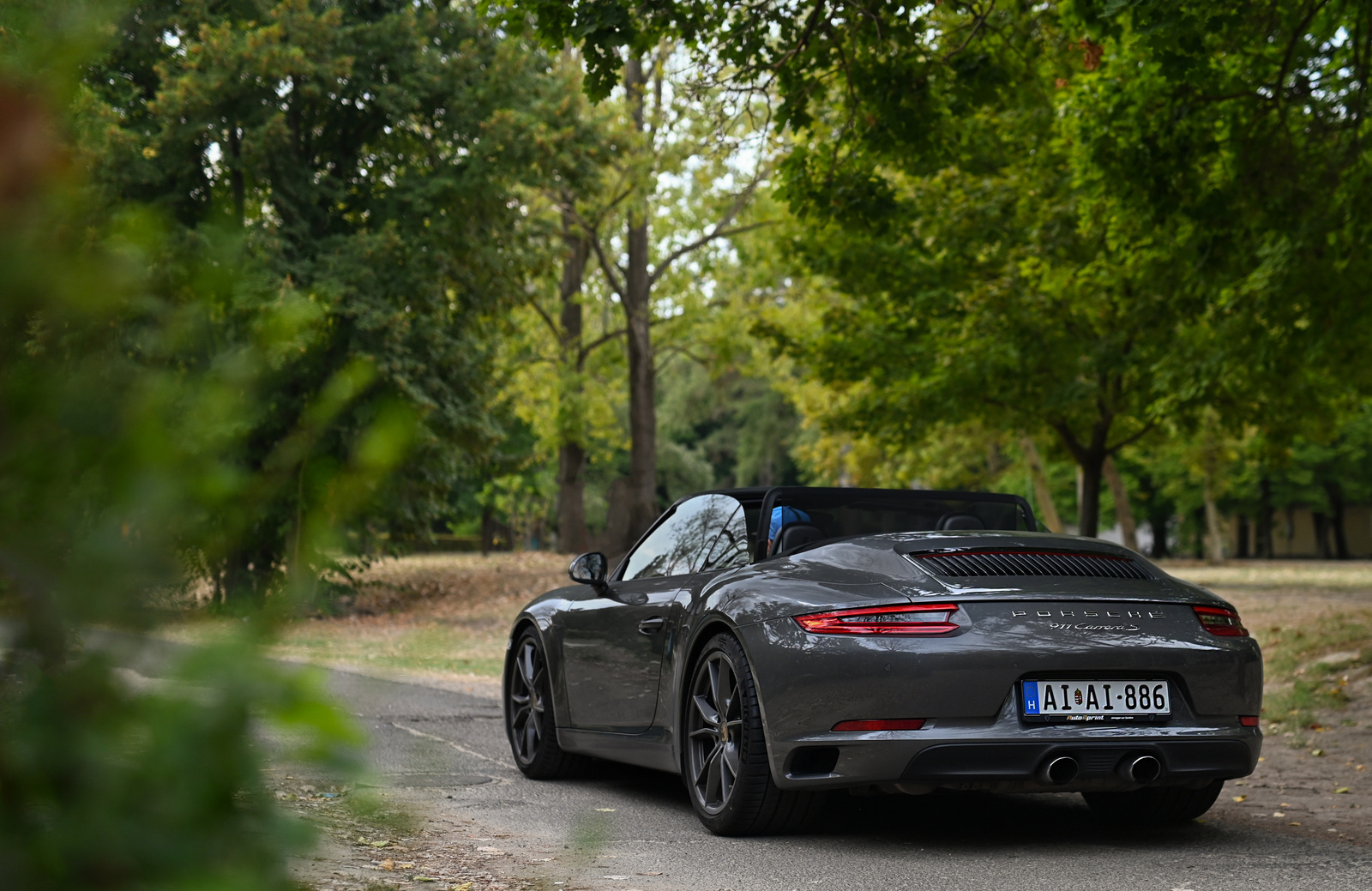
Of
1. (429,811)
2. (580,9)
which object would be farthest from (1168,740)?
(580,9)

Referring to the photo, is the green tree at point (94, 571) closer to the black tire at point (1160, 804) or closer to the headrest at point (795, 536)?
the headrest at point (795, 536)

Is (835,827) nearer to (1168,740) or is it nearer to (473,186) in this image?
(1168,740)

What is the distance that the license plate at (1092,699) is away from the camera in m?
5.32

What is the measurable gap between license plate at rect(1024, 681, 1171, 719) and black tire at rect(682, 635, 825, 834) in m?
1.00

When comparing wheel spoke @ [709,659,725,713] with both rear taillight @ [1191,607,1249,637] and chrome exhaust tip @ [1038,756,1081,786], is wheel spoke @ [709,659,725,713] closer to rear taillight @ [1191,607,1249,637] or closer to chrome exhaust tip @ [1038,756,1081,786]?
chrome exhaust tip @ [1038,756,1081,786]

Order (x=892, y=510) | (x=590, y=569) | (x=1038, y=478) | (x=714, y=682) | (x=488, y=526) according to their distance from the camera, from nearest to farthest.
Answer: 1. (x=714, y=682)
2. (x=892, y=510)
3. (x=590, y=569)
4. (x=1038, y=478)
5. (x=488, y=526)

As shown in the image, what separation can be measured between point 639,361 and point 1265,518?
4590 centimetres

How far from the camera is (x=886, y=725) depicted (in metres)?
5.29

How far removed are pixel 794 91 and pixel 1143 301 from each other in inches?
483

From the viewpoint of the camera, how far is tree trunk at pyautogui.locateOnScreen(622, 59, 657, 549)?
31.2 metres

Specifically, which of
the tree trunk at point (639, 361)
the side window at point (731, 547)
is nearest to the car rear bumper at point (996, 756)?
the side window at point (731, 547)

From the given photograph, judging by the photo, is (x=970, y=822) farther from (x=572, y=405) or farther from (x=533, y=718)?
(x=572, y=405)

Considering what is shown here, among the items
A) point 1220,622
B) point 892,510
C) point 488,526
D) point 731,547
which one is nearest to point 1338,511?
point 488,526

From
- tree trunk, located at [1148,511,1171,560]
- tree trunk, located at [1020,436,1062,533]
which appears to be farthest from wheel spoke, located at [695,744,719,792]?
tree trunk, located at [1148,511,1171,560]
